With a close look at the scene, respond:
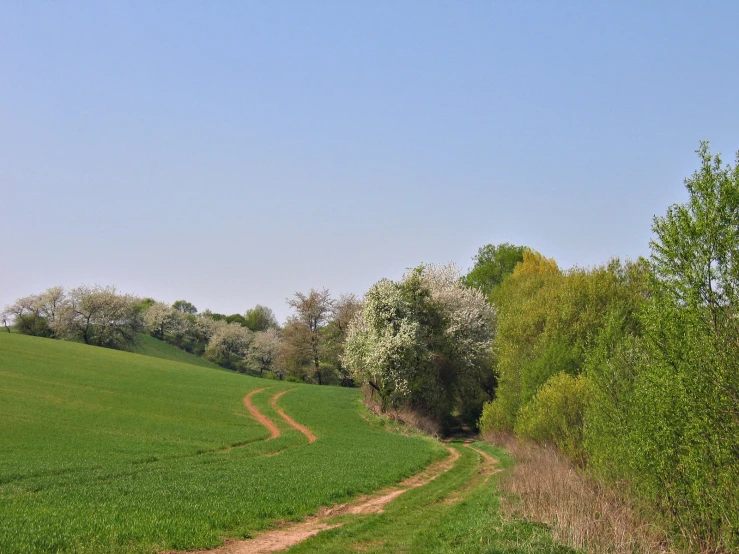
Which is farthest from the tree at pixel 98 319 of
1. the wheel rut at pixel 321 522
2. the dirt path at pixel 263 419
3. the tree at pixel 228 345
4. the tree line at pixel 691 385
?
the tree line at pixel 691 385

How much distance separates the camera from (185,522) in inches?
613

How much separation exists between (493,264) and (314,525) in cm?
8924

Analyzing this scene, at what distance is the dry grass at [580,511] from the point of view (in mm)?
14281

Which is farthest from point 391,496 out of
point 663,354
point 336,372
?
point 336,372

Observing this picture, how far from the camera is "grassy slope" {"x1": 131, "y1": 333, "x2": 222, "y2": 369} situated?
109 m

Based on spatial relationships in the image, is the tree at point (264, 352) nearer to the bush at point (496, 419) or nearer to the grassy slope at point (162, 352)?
the grassy slope at point (162, 352)

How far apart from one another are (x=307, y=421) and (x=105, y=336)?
6825 cm

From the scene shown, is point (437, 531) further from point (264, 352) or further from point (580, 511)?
point (264, 352)

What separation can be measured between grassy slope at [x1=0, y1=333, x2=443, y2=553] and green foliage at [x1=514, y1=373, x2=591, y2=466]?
7.04 m

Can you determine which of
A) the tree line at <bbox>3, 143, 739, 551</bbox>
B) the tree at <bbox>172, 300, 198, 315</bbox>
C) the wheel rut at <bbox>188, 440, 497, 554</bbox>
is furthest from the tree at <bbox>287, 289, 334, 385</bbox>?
the tree at <bbox>172, 300, 198, 315</bbox>

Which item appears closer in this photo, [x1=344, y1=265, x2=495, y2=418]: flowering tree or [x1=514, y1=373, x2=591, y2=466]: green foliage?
[x1=514, y1=373, x2=591, y2=466]: green foliage

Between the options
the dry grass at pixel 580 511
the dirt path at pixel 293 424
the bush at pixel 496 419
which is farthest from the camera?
the bush at pixel 496 419

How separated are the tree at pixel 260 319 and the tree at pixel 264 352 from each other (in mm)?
32623

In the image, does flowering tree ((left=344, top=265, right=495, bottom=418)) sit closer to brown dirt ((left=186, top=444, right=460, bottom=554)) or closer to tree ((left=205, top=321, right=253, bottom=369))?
brown dirt ((left=186, top=444, right=460, bottom=554))
